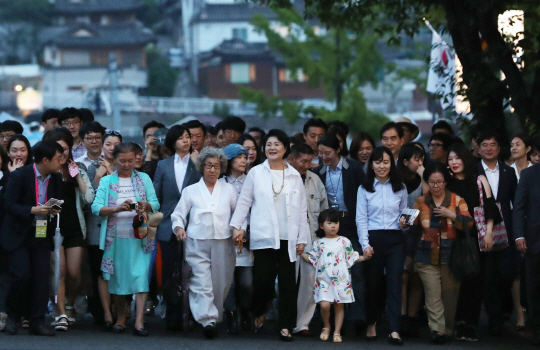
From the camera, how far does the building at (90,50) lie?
65.7 metres

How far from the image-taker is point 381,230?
7.74 meters

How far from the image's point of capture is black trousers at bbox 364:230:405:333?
765cm

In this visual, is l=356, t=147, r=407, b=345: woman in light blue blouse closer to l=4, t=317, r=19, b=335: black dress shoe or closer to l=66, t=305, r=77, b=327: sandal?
l=66, t=305, r=77, b=327: sandal

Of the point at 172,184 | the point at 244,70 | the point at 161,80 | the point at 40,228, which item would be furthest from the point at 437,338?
the point at 161,80

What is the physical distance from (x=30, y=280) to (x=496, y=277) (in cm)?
454

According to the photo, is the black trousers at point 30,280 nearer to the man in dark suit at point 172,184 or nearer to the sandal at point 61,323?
the sandal at point 61,323

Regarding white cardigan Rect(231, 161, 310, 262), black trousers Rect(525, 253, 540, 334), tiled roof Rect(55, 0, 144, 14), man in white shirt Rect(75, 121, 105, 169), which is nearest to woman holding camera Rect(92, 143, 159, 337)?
man in white shirt Rect(75, 121, 105, 169)

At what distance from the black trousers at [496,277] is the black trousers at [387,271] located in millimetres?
967

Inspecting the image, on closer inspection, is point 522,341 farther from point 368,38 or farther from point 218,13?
point 218,13

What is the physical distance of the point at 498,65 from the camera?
1010 cm

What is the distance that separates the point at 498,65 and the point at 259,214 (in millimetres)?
4177

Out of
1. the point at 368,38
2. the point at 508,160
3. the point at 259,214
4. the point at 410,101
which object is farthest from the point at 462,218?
the point at 410,101

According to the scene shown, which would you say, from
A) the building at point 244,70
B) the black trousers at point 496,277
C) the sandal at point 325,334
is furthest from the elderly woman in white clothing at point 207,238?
the building at point 244,70

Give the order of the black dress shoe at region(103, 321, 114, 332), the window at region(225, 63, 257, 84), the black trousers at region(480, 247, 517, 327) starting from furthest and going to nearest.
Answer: the window at region(225, 63, 257, 84)
the black trousers at region(480, 247, 517, 327)
the black dress shoe at region(103, 321, 114, 332)
